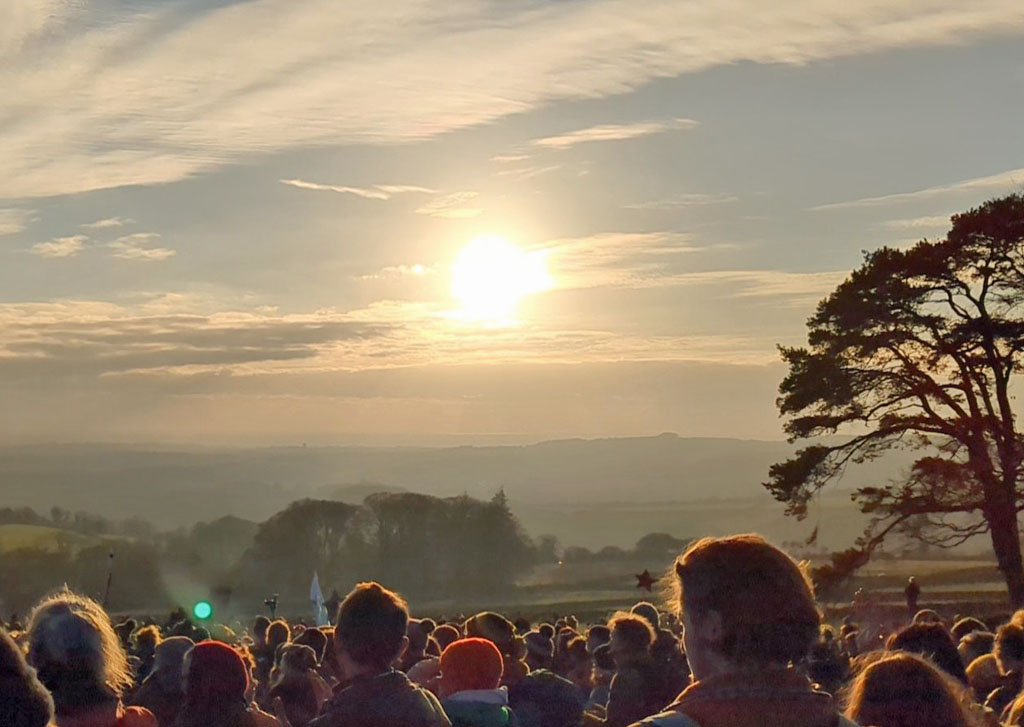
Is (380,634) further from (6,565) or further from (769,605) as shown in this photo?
(6,565)

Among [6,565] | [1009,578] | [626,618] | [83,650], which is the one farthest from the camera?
[6,565]

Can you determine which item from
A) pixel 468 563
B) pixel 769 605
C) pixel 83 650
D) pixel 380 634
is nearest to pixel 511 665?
pixel 380 634

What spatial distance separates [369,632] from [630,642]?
8.90ft

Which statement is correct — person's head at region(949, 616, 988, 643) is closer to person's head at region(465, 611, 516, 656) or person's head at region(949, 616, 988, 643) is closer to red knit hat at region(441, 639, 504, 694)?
person's head at region(465, 611, 516, 656)

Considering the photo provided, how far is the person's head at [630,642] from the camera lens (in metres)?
8.68

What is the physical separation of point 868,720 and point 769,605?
102cm

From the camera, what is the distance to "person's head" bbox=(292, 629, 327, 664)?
33.9 feet

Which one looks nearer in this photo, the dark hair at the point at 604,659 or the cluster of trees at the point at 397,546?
the dark hair at the point at 604,659

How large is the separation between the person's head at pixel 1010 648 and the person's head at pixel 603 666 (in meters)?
3.28

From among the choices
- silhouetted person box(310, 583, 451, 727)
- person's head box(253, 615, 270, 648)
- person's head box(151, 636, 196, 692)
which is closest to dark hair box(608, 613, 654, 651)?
silhouetted person box(310, 583, 451, 727)

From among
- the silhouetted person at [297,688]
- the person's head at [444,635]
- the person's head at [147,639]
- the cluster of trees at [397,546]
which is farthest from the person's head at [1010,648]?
the cluster of trees at [397,546]

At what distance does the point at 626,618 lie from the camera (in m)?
8.88

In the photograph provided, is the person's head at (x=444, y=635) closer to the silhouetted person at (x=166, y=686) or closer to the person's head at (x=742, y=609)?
the silhouetted person at (x=166, y=686)

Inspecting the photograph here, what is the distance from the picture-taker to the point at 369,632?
6375 millimetres
